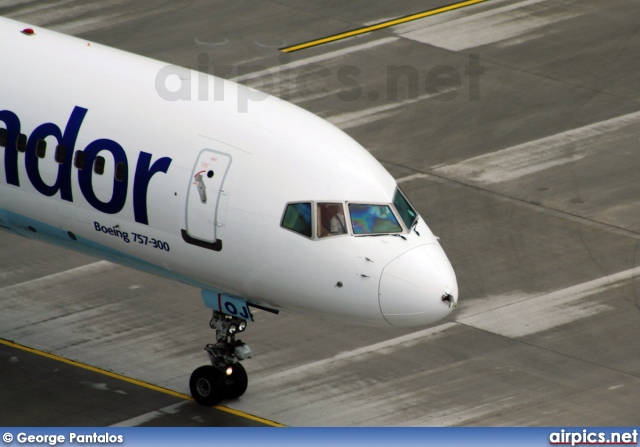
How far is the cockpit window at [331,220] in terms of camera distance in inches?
998

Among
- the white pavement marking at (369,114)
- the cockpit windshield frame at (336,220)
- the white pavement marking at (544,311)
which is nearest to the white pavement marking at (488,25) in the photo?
the white pavement marking at (369,114)

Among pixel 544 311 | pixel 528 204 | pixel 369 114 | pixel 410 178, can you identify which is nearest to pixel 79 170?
pixel 544 311

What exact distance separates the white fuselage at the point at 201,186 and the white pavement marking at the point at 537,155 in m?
11.6

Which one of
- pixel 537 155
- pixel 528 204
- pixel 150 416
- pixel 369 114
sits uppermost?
pixel 369 114

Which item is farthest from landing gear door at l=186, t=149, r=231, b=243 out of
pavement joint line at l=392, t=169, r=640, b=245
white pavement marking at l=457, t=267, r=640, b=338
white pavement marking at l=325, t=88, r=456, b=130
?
white pavement marking at l=325, t=88, r=456, b=130

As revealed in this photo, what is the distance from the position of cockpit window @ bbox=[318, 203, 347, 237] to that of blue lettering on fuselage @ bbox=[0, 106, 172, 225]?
9.58 feet

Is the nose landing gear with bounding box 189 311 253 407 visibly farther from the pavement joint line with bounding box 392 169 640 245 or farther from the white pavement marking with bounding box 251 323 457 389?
the pavement joint line with bounding box 392 169 640 245

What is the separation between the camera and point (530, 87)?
4291 cm

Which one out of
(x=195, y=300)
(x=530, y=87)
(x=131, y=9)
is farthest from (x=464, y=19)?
(x=195, y=300)

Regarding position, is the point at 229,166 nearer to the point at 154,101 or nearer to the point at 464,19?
the point at 154,101

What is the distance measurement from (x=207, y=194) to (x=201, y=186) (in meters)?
0.18

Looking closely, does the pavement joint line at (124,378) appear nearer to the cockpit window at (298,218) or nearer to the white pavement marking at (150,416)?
the white pavement marking at (150,416)

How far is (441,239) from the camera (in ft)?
115

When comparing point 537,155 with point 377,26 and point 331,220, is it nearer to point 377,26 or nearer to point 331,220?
point 377,26
